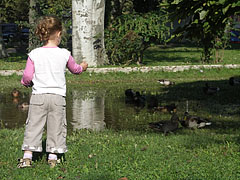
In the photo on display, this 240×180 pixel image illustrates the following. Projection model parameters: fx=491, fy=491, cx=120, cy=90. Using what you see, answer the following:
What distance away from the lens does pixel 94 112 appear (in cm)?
1123

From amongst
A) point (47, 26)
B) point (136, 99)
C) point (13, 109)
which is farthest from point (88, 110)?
point (47, 26)

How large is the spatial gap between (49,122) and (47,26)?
1144 millimetres

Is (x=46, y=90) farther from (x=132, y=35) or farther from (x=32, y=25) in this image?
(x=32, y=25)

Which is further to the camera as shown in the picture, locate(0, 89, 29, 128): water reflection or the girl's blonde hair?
locate(0, 89, 29, 128): water reflection

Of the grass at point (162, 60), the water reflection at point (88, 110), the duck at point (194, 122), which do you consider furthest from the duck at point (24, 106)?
the grass at point (162, 60)

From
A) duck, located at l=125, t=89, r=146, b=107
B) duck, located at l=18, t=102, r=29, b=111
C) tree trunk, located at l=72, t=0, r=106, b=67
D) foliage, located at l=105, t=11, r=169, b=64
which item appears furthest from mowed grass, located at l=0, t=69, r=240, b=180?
foliage, located at l=105, t=11, r=169, b=64

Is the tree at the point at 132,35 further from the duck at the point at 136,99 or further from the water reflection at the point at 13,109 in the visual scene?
the duck at the point at 136,99

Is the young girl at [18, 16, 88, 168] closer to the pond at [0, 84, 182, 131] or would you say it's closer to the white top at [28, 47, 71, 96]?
the white top at [28, 47, 71, 96]

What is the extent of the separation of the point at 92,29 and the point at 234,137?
44.0 feet

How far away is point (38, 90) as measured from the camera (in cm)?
580

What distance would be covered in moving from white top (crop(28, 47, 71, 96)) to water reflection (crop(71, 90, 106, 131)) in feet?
11.4

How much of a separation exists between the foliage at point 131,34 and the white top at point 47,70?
14.8m

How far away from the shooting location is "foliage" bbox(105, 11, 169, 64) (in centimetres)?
2072

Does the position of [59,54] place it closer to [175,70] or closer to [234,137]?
[234,137]
